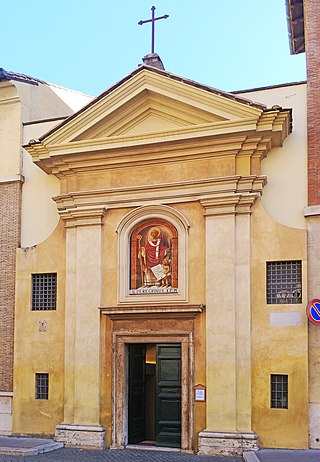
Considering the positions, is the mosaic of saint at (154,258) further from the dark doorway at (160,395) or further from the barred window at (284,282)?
the barred window at (284,282)

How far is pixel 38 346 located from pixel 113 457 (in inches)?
133

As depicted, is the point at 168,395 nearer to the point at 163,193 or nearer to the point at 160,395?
the point at 160,395

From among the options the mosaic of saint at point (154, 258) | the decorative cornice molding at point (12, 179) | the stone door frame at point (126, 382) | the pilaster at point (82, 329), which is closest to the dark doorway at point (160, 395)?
the stone door frame at point (126, 382)

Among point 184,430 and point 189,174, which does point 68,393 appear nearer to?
point 184,430

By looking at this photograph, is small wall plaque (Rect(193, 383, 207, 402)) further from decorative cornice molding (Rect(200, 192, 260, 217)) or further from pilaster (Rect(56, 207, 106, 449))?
decorative cornice molding (Rect(200, 192, 260, 217))

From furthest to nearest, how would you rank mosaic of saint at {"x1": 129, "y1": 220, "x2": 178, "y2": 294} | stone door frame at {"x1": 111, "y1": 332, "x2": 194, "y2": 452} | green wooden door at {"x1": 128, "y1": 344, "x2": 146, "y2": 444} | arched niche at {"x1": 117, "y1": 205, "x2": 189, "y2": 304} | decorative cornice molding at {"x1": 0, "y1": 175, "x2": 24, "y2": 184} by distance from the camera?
1. decorative cornice molding at {"x1": 0, "y1": 175, "x2": 24, "y2": 184}
2. green wooden door at {"x1": 128, "y1": 344, "x2": 146, "y2": 444}
3. mosaic of saint at {"x1": 129, "y1": 220, "x2": 178, "y2": 294}
4. arched niche at {"x1": 117, "y1": 205, "x2": 189, "y2": 304}
5. stone door frame at {"x1": 111, "y1": 332, "x2": 194, "y2": 452}

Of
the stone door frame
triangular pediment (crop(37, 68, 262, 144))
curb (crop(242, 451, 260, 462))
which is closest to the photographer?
curb (crop(242, 451, 260, 462))

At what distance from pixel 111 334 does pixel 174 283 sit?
1799mm

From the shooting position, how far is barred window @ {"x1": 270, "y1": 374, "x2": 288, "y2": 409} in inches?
529

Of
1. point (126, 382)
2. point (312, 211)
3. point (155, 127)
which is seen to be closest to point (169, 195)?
point (155, 127)

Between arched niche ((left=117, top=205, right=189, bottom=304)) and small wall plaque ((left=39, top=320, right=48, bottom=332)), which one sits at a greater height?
arched niche ((left=117, top=205, right=189, bottom=304))

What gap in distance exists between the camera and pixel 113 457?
13.4 meters

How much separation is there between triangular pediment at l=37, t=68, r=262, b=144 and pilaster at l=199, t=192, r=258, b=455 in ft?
5.83

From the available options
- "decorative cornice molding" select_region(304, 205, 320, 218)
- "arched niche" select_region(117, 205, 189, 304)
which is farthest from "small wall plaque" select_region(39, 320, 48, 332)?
"decorative cornice molding" select_region(304, 205, 320, 218)
